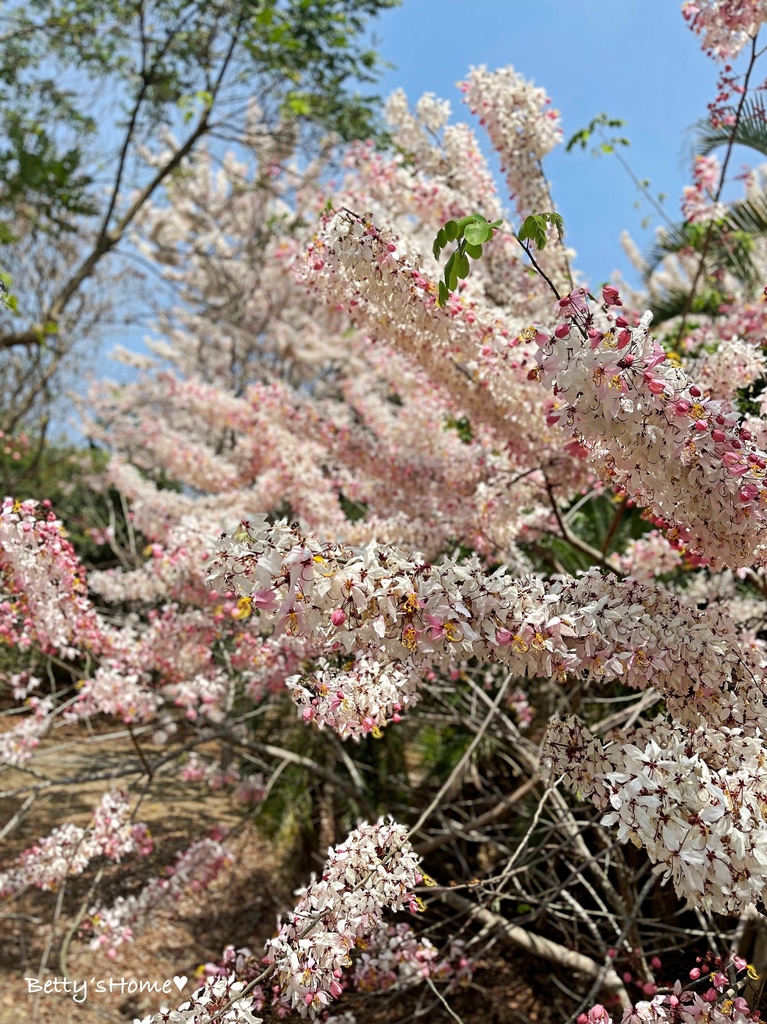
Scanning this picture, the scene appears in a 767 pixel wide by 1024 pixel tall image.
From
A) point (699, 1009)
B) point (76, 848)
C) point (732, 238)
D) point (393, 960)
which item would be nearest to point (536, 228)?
point (699, 1009)

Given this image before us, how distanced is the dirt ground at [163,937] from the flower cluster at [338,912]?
2.28 meters

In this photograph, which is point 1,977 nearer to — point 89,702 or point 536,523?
point 89,702

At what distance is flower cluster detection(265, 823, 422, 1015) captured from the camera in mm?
1470

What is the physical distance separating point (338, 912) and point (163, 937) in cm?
475

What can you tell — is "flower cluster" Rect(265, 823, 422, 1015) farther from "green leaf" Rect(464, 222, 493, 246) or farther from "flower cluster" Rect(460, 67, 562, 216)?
"flower cluster" Rect(460, 67, 562, 216)

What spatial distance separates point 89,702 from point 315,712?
220cm

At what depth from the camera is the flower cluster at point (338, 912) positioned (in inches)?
57.9

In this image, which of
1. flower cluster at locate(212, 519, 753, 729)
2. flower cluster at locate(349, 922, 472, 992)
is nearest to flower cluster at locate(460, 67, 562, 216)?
flower cluster at locate(212, 519, 753, 729)

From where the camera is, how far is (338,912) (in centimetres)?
149

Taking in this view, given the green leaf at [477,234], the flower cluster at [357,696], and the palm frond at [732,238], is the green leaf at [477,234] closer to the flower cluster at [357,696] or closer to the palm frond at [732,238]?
the flower cluster at [357,696]

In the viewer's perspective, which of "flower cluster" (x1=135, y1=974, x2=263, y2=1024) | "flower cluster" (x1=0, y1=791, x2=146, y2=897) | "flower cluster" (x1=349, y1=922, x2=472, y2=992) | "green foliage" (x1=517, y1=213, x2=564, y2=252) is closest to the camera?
"green foliage" (x1=517, y1=213, x2=564, y2=252)

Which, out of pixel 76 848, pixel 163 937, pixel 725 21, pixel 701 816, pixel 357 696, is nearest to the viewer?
pixel 701 816

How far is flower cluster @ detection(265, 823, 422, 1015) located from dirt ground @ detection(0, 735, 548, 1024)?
2284 mm

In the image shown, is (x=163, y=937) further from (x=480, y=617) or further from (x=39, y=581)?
(x=480, y=617)
